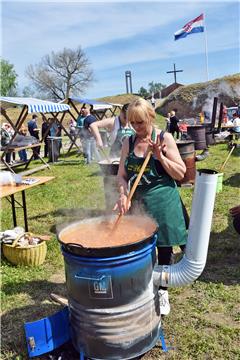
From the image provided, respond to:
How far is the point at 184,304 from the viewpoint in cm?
339

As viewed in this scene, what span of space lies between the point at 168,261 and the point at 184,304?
666 millimetres

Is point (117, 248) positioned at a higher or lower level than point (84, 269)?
higher

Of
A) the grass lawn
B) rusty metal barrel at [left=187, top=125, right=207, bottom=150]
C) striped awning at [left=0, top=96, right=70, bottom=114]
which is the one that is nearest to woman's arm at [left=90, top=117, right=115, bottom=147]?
the grass lawn

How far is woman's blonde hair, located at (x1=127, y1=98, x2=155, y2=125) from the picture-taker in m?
2.56

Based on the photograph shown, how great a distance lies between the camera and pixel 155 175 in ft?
8.90

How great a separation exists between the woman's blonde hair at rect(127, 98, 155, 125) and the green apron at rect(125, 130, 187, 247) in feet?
0.46

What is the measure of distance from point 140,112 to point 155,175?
0.46 m

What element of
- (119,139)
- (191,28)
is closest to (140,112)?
(119,139)

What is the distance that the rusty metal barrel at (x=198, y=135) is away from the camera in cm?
1279

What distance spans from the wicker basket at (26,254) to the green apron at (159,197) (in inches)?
75.0

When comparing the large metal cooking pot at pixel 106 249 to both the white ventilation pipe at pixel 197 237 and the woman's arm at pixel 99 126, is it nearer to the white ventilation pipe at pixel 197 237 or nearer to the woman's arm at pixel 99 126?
the white ventilation pipe at pixel 197 237

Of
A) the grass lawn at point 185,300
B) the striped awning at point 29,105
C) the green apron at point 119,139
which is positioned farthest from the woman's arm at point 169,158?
the striped awning at point 29,105

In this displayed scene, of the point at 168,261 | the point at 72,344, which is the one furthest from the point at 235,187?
the point at 72,344

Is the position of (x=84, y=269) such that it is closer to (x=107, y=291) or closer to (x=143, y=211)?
(x=107, y=291)
